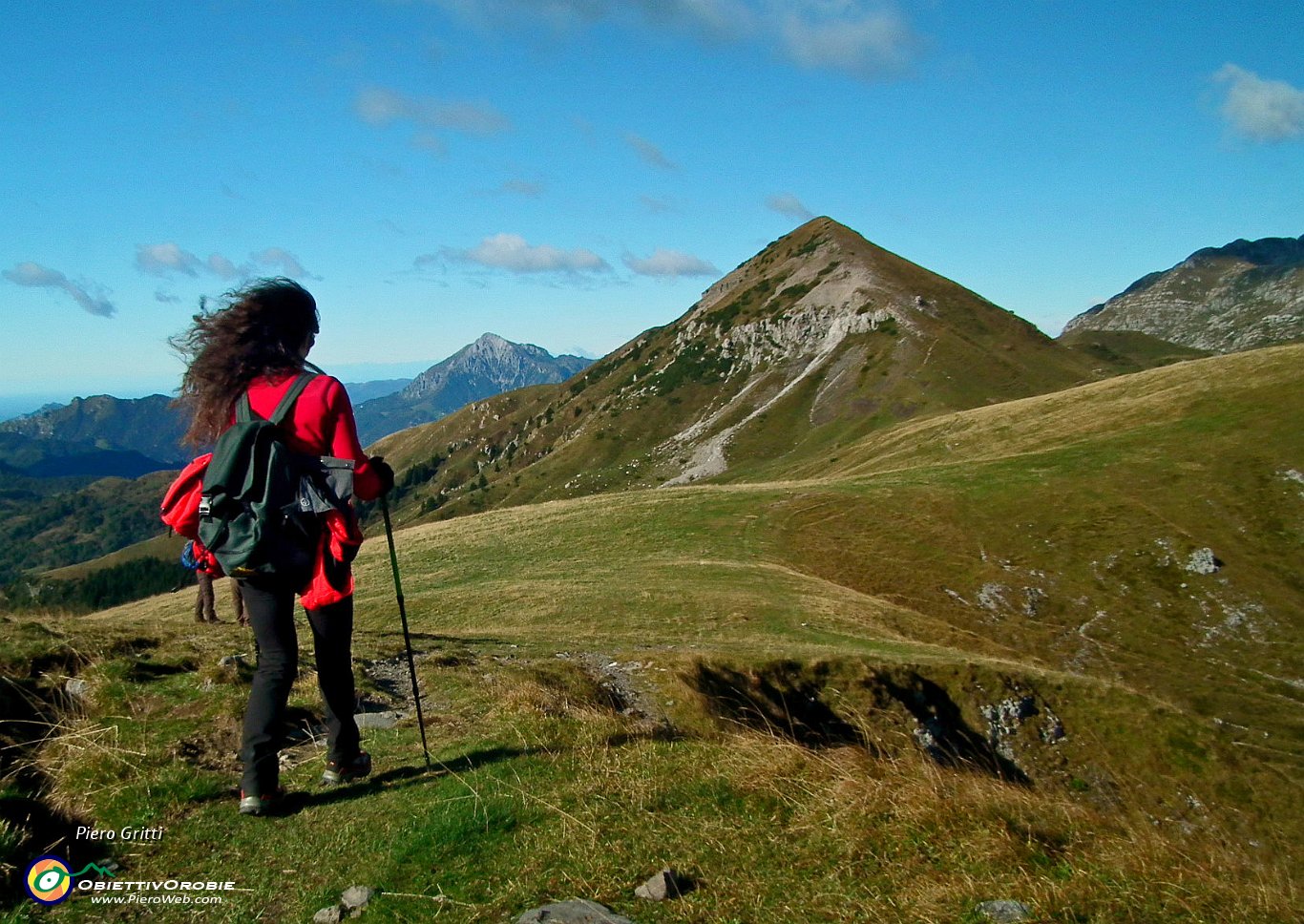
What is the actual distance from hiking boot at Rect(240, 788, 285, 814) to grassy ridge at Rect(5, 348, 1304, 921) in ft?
0.54

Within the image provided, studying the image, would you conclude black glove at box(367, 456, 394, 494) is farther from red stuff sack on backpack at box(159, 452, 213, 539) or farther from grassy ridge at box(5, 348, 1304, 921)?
grassy ridge at box(5, 348, 1304, 921)

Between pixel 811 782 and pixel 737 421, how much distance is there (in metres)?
157

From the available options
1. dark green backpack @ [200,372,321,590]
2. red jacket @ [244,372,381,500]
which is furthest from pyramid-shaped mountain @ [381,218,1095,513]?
dark green backpack @ [200,372,321,590]

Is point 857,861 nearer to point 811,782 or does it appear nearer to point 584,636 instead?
point 811,782

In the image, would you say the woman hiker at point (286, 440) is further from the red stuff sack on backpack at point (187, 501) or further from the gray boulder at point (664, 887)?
the gray boulder at point (664, 887)

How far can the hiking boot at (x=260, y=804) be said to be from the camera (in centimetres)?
657

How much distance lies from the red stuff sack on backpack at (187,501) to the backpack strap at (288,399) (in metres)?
0.65

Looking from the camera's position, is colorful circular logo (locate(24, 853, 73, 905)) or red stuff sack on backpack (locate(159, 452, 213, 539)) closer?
colorful circular logo (locate(24, 853, 73, 905))

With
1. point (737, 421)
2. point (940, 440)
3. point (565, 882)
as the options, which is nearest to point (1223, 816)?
point (565, 882)

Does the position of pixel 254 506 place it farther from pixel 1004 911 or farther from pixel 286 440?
pixel 1004 911

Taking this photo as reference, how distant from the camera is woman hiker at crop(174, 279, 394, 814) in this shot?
21.8ft

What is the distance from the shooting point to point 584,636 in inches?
890

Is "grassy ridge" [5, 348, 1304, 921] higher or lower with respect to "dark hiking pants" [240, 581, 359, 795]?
lower

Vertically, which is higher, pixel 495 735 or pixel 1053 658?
pixel 495 735
